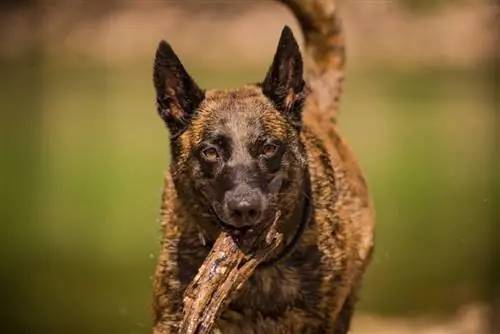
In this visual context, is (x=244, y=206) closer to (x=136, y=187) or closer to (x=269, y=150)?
(x=269, y=150)

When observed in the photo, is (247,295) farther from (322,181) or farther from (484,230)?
(484,230)

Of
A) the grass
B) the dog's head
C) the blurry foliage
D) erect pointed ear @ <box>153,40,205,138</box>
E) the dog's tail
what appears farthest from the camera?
the blurry foliage

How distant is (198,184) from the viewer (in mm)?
2617

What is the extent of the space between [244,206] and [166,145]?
2.27m

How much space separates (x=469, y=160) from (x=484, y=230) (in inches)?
18.1

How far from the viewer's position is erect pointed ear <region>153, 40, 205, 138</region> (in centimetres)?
265

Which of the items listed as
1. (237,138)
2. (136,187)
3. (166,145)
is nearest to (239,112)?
(237,138)

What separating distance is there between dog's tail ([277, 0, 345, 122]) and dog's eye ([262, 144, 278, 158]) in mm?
933

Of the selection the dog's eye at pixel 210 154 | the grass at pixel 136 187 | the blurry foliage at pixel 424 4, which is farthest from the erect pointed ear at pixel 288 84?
the blurry foliage at pixel 424 4

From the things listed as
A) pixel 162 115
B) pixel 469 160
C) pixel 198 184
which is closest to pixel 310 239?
pixel 198 184

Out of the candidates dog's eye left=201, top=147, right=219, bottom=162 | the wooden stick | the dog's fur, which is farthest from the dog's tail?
the wooden stick

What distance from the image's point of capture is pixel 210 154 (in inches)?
102

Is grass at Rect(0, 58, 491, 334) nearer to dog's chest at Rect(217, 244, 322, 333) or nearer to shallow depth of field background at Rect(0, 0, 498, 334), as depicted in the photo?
shallow depth of field background at Rect(0, 0, 498, 334)

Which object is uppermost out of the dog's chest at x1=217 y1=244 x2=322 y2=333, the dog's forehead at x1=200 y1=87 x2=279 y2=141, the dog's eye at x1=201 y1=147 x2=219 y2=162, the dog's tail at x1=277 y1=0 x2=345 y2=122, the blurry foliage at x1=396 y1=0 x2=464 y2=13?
the blurry foliage at x1=396 y1=0 x2=464 y2=13
